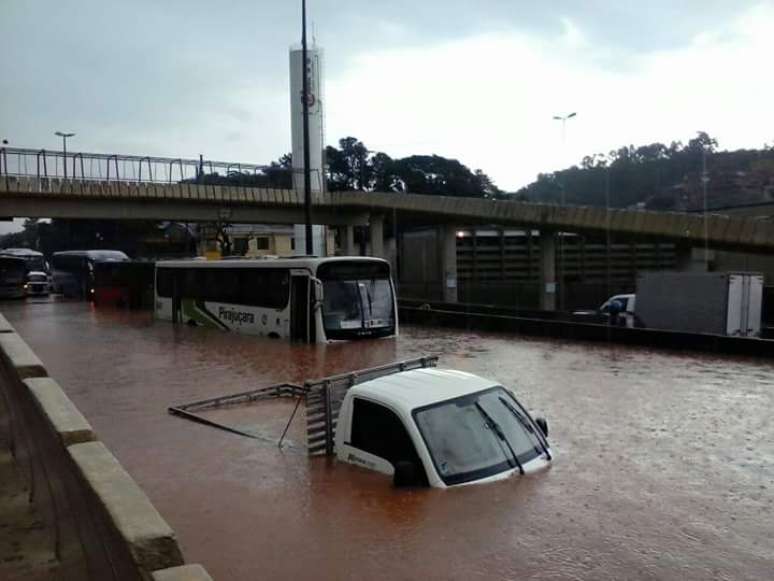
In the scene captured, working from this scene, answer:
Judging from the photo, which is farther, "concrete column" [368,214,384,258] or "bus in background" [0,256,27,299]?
"concrete column" [368,214,384,258]

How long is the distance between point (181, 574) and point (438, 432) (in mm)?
4441

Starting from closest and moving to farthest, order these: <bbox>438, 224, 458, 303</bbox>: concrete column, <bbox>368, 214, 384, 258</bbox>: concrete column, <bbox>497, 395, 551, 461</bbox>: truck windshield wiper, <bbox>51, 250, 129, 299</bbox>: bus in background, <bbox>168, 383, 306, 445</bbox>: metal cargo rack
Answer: <bbox>497, 395, 551, 461</bbox>: truck windshield wiper, <bbox>168, 383, 306, 445</bbox>: metal cargo rack, <bbox>438, 224, 458, 303</bbox>: concrete column, <bbox>51, 250, 129, 299</bbox>: bus in background, <bbox>368, 214, 384, 258</bbox>: concrete column

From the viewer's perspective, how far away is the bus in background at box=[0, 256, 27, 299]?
4356 centimetres

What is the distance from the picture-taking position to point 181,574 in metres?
3.36

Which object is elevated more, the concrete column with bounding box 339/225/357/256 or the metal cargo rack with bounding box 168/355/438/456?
the concrete column with bounding box 339/225/357/256

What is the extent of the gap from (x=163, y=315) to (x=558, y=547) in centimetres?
2601

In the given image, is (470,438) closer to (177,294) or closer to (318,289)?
(318,289)

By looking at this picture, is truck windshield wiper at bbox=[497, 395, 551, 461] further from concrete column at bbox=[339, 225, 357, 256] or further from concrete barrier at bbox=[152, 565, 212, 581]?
concrete column at bbox=[339, 225, 357, 256]

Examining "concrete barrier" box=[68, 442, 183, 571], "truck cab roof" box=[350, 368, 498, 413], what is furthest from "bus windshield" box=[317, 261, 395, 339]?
"concrete barrier" box=[68, 442, 183, 571]

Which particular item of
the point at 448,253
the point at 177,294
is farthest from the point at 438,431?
the point at 448,253

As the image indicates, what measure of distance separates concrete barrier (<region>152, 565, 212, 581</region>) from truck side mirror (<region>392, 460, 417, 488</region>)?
4019 mm

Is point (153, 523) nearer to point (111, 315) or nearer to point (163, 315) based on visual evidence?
point (163, 315)

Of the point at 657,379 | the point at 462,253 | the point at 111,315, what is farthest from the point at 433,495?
the point at 462,253

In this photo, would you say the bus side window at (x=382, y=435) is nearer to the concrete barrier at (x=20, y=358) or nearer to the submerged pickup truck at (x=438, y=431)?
the submerged pickup truck at (x=438, y=431)
